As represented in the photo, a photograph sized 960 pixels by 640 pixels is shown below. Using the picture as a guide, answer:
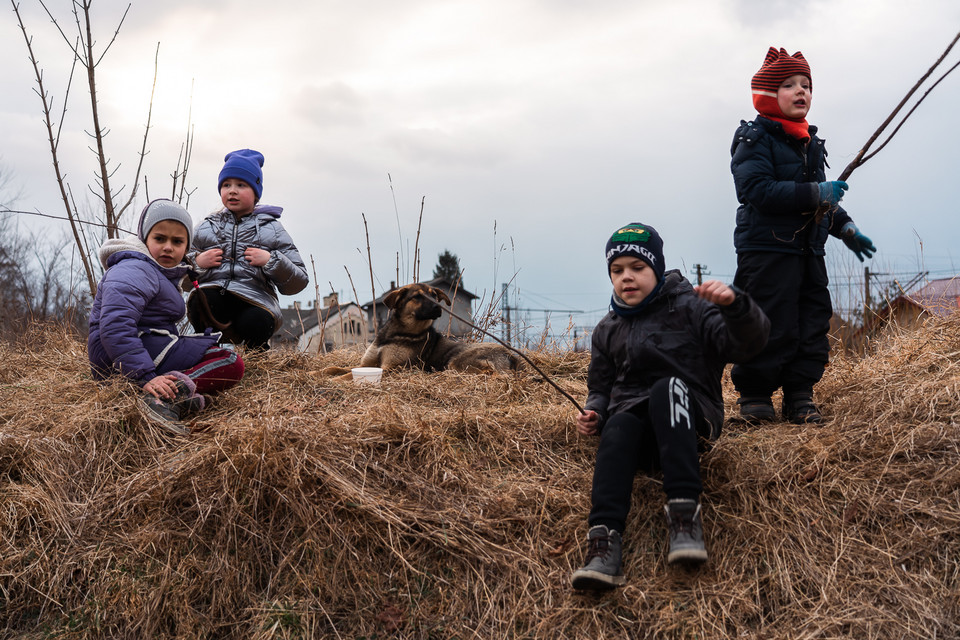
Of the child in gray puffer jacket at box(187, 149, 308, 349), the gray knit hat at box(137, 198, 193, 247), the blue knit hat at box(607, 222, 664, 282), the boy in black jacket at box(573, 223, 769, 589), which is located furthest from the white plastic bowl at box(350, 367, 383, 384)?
the blue knit hat at box(607, 222, 664, 282)

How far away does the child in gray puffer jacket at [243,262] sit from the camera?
5.49 metres

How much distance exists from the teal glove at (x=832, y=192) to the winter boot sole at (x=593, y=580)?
2.72m

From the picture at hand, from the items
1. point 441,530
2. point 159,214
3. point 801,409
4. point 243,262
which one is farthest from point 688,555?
point 243,262

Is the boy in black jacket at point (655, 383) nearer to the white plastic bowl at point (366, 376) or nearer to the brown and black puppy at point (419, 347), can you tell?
the white plastic bowl at point (366, 376)

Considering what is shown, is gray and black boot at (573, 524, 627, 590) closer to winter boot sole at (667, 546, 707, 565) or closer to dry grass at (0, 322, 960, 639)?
dry grass at (0, 322, 960, 639)

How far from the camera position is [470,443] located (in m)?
3.91

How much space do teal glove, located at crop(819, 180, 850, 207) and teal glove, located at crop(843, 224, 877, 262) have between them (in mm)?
398

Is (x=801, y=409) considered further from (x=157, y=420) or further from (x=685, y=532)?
(x=157, y=420)

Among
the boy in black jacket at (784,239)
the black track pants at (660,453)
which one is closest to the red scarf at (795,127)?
the boy in black jacket at (784,239)

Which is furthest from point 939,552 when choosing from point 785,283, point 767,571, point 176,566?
point 176,566

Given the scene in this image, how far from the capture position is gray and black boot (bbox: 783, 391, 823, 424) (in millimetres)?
4164

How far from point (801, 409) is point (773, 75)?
2138mm

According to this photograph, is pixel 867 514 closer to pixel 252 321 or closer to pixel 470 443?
pixel 470 443

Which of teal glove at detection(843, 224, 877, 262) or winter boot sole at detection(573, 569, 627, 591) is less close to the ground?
teal glove at detection(843, 224, 877, 262)
